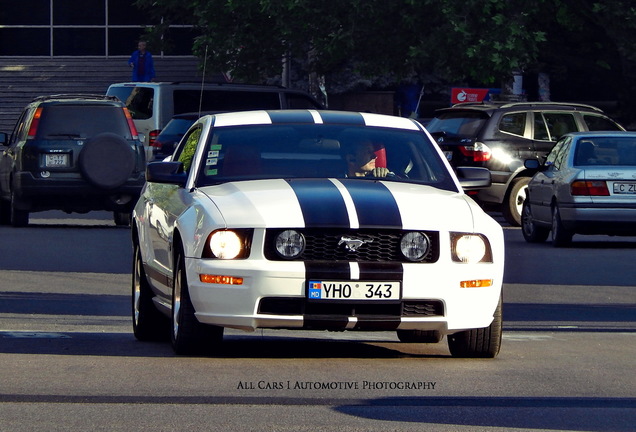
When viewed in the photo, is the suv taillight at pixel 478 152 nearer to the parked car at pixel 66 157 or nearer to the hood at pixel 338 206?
the parked car at pixel 66 157

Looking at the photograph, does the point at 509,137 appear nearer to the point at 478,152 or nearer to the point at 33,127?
the point at 478,152

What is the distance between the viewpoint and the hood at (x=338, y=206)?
→ 9.44 m

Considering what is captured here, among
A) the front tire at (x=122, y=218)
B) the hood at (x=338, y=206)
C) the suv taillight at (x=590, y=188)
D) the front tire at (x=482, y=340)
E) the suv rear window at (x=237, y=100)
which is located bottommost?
the front tire at (x=122, y=218)

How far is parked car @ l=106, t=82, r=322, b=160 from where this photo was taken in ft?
96.9

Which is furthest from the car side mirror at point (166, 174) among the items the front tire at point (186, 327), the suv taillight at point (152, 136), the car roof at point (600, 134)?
the suv taillight at point (152, 136)

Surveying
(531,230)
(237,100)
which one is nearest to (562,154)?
(531,230)

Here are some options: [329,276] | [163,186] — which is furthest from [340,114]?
[329,276]

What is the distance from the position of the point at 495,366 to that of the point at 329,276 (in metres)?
1.10

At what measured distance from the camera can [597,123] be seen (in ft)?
A: 88.6

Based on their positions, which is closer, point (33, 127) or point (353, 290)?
point (353, 290)

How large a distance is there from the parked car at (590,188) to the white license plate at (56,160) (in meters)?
6.39

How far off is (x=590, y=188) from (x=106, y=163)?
20.8 feet

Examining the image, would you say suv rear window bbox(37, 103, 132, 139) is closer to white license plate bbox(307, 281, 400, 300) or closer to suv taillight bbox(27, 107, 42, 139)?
suv taillight bbox(27, 107, 42, 139)

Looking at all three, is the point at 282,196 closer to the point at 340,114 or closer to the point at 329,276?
the point at 329,276
